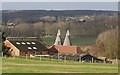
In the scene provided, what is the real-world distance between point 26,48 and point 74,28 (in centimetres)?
3886

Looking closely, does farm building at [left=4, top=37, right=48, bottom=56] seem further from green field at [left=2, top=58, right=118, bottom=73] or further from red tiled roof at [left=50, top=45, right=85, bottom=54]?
green field at [left=2, top=58, right=118, bottom=73]

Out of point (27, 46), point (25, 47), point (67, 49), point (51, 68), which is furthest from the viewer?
point (67, 49)

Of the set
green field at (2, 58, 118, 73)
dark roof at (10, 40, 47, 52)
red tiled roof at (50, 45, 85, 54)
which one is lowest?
green field at (2, 58, 118, 73)

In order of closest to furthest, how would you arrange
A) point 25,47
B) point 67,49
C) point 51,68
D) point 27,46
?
point 51,68, point 25,47, point 27,46, point 67,49

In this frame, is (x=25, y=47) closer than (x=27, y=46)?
Yes

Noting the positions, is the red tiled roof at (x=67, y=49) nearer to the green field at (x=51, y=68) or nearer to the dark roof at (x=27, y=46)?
the dark roof at (x=27, y=46)

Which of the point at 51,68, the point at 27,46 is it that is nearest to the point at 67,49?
the point at 27,46

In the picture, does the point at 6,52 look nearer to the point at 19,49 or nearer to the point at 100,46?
the point at 19,49

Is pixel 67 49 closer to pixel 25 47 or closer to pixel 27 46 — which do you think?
pixel 27 46

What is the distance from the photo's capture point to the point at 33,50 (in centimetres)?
3266

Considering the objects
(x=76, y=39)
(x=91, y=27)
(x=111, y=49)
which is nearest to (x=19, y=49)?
(x=111, y=49)

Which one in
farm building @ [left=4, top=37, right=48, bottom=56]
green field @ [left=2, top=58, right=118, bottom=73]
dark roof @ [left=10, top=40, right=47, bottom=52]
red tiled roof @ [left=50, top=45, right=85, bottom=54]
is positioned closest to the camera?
Answer: green field @ [left=2, top=58, right=118, bottom=73]

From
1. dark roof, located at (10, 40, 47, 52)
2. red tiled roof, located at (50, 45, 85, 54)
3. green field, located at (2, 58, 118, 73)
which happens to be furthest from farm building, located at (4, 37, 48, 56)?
green field, located at (2, 58, 118, 73)

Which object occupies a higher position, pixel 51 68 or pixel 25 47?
pixel 25 47
